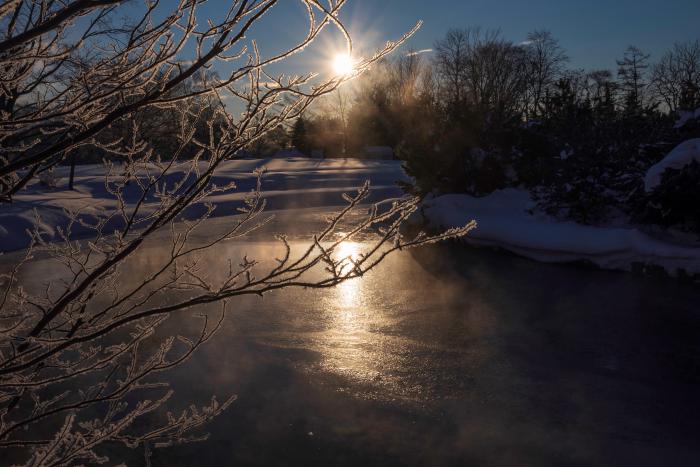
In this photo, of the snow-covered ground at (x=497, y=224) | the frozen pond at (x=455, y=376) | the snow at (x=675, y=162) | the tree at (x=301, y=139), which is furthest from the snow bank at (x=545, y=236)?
the tree at (x=301, y=139)

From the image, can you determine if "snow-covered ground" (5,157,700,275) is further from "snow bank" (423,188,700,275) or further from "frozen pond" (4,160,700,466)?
"frozen pond" (4,160,700,466)

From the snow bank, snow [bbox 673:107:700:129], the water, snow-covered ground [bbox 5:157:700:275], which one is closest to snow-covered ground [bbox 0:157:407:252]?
snow-covered ground [bbox 5:157:700:275]

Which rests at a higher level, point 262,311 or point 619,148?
point 619,148

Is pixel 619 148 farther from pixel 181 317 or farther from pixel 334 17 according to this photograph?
pixel 334 17

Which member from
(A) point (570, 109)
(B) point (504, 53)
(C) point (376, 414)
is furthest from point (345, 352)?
(B) point (504, 53)

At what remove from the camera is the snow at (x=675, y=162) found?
10.3 m

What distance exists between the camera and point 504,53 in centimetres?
4684

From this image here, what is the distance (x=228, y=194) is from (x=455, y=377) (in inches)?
668

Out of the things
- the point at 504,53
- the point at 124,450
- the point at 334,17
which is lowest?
the point at 124,450

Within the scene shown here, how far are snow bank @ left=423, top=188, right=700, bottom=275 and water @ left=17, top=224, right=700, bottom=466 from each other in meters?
0.75

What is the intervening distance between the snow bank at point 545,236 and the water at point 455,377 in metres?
0.75

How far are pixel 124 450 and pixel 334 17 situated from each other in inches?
146

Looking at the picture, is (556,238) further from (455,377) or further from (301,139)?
(301,139)

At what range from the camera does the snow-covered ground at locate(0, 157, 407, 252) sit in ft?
45.3
